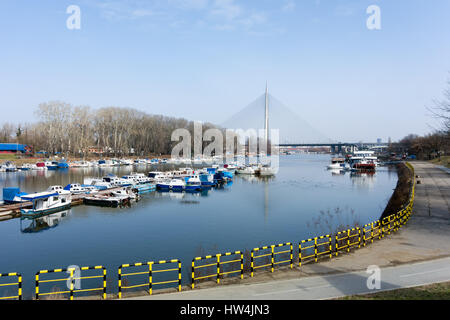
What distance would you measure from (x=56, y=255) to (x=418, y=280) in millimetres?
18985

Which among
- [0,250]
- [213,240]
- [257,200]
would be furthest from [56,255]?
[257,200]

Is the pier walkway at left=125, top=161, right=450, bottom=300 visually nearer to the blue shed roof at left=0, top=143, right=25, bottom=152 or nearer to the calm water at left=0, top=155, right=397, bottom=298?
the calm water at left=0, top=155, right=397, bottom=298

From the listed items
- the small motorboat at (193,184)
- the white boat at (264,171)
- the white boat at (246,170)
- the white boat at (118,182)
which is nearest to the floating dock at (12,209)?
the white boat at (118,182)

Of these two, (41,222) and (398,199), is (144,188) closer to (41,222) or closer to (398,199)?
(41,222)

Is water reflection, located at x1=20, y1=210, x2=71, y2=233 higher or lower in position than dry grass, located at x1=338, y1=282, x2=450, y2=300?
lower

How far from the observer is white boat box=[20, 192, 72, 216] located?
1183 inches

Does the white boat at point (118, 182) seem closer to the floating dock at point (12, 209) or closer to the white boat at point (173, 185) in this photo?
the white boat at point (173, 185)

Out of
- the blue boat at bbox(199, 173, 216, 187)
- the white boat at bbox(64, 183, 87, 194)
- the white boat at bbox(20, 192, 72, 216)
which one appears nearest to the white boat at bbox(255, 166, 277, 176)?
the blue boat at bbox(199, 173, 216, 187)

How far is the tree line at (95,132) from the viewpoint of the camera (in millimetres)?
114438

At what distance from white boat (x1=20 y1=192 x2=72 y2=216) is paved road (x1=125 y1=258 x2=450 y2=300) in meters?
25.1

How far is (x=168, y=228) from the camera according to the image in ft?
87.7

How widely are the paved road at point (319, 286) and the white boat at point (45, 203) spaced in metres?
25.1

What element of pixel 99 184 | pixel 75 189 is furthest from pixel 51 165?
pixel 75 189
